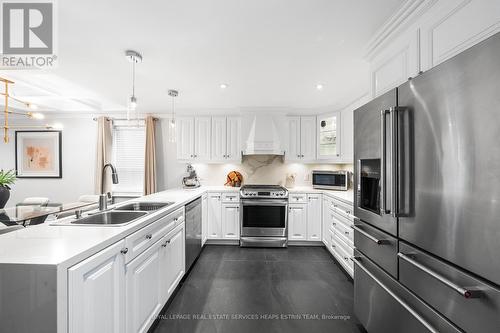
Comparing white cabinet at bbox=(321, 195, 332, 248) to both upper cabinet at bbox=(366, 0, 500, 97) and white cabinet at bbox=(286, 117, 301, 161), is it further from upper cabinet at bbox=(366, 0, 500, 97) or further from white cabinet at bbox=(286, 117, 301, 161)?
upper cabinet at bbox=(366, 0, 500, 97)

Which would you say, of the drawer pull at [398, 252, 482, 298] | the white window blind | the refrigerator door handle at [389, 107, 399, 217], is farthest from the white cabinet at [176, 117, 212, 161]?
the drawer pull at [398, 252, 482, 298]

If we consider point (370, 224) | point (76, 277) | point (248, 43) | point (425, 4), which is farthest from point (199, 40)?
point (370, 224)

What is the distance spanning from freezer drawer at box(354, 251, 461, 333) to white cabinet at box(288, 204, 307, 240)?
194 centimetres

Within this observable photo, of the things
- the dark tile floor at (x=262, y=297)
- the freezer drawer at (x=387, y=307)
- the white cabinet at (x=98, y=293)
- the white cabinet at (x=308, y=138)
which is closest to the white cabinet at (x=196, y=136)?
the white cabinet at (x=308, y=138)

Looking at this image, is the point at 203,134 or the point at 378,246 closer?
the point at 378,246

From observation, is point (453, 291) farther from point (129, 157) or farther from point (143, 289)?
point (129, 157)

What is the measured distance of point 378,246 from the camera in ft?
4.89

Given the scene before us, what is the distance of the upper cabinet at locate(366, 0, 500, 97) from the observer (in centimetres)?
105

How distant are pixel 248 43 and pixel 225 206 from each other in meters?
2.68

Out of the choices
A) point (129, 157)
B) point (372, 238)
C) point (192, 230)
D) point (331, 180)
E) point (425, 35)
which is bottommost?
point (192, 230)

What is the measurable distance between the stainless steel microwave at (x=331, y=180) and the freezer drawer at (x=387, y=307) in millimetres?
2058

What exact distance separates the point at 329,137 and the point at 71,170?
17.5 feet

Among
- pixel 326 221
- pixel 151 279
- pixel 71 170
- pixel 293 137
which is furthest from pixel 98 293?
pixel 71 170

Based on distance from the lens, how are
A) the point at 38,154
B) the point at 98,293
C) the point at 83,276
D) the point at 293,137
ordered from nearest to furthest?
the point at 83,276 → the point at 98,293 → the point at 293,137 → the point at 38,154
